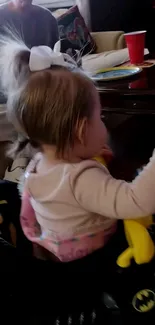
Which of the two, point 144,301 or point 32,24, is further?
point 32,24

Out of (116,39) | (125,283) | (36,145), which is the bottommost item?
(116,39)

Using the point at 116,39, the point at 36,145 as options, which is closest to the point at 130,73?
the point at 36,145

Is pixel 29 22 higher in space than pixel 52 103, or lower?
lower

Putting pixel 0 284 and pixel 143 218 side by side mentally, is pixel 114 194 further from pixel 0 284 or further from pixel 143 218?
pixel 0 284

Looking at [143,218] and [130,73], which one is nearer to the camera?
[143,218]

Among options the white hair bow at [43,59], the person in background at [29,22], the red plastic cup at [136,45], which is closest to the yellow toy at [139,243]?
the white hair bow at [43,59]

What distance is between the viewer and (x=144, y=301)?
89cm

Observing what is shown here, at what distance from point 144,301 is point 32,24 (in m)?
1.37

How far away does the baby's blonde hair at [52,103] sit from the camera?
84cm

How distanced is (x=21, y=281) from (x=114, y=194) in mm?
376

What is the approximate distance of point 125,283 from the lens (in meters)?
0.94

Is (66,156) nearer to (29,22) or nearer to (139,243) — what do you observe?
(139,243)

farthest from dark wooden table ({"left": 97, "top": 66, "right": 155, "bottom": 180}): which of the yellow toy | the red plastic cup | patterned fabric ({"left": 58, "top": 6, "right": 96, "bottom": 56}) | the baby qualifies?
patterned fabric ({"left": 58, "top": 6, "right": 96, "bottom": 56})

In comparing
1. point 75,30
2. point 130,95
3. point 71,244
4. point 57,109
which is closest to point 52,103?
point 57,109
